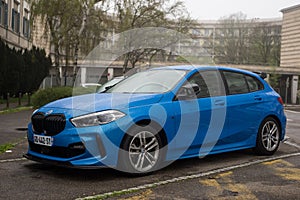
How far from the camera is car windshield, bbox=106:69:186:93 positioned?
22.6ft

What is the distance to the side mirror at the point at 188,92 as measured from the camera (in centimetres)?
670

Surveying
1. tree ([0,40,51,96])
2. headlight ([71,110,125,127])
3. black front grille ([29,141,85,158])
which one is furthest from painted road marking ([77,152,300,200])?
tree ([0,40,51,96])

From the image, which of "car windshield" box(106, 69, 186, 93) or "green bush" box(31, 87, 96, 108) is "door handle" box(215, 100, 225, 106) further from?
"green bush" box(31, 87, 96, 108)

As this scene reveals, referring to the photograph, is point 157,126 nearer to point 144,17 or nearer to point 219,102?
point 219,102

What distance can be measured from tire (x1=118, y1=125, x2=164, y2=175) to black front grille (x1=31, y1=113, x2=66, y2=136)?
871 millimetres

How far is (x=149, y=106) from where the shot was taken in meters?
6.26

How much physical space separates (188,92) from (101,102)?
1364mm

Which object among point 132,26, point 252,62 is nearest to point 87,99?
point 132,26

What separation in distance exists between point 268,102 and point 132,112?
313cm

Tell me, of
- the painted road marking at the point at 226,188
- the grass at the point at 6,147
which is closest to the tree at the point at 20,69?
the grass at the point at 6,147

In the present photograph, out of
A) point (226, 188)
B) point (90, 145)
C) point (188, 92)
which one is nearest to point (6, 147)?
point (90, 145)

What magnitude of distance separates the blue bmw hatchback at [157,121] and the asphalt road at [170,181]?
245mm

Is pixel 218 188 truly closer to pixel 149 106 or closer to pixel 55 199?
pixel 149 106

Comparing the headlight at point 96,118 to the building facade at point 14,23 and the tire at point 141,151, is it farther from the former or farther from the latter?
the building facade at point 14,23
